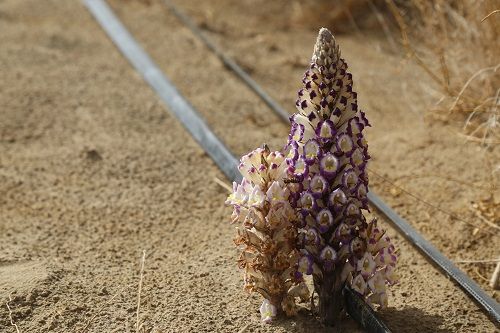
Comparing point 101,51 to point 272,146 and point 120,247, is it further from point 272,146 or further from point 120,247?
point 120,247

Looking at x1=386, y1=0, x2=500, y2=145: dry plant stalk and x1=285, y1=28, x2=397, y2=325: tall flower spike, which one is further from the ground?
x1=386, y1=0, x2=500, y2=145: dry plant stalk

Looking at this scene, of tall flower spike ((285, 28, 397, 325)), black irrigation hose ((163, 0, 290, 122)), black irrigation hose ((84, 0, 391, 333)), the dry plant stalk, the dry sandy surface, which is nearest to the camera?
tall flower spike ((285, 28, 397, 325))

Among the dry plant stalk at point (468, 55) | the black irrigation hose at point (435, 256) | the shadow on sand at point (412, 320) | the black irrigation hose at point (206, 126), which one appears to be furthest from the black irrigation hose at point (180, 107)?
the dry plant stalk at point (468, 55)

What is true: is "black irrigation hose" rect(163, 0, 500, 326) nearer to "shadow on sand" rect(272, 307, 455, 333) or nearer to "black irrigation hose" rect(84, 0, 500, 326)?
"black irrigation hose" rect(84, 0, 500, 326)

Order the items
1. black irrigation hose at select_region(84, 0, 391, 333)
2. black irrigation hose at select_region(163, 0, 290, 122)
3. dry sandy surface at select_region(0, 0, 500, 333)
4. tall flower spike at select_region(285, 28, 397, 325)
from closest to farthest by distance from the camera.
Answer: tall flower spike at select_region(285, 28, 397, 325) → black irrigation hose at select_region(84, 0, 391, 333) → dry sandy surface at select_region(0, 0, 500, 333) → black irrigation hose at select_region(163, 0, 290, 122)

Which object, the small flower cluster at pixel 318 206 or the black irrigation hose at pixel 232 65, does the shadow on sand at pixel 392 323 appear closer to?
the small flower cluster at pixel 318 206

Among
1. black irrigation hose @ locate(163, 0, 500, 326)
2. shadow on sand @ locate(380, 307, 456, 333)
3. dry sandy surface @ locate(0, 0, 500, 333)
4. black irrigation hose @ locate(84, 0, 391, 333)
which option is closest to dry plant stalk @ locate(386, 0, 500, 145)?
dry sandy surface @ locate(0, 0, 500, 333)
